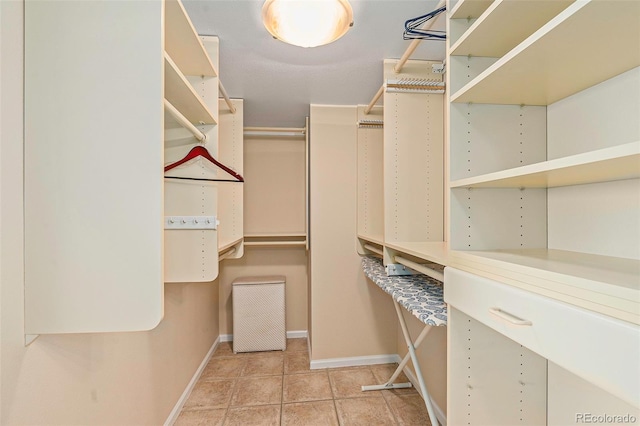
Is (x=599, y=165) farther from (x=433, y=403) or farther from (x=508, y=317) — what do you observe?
(x=433, y=403)

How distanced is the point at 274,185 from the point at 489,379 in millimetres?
2766

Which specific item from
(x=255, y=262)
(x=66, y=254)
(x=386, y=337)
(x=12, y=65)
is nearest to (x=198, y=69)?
(x=12, y=65)

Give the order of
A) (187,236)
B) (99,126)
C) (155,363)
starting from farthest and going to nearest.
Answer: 1. (155,363)
2. (187,236)
3. (99,126)

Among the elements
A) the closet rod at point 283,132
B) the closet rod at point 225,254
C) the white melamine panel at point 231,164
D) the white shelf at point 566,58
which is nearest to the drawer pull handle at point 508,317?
the white shelf at point 566,58

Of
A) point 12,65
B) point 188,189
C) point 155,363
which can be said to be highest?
point 12,65

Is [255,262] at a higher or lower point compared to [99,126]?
lower

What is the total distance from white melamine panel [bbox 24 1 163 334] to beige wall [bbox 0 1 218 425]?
29 millimetres

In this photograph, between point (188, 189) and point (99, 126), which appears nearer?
point (99, 126)

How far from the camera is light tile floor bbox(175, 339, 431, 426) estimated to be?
1899 mm

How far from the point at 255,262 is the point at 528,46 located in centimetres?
304

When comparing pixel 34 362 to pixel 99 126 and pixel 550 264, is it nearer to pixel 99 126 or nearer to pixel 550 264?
pixel 99 126

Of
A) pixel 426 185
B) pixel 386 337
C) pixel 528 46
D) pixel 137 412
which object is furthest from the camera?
pixel 386 337

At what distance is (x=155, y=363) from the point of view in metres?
1.65

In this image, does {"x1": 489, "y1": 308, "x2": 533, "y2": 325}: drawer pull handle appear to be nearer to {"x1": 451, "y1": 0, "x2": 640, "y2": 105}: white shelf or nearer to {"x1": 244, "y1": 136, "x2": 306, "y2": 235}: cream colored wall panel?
{"x1": 451, "y1": 0, "x2": 640, "y2": 105}: white shelf
